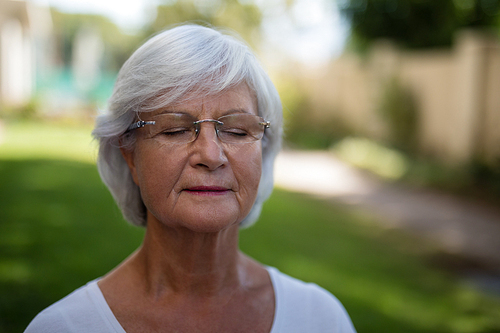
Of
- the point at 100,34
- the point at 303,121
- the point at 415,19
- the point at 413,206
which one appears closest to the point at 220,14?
the point at 303,121

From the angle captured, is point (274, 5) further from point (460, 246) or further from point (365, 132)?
point (460, 246)

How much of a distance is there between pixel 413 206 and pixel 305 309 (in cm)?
716

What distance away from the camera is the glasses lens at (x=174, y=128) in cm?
151

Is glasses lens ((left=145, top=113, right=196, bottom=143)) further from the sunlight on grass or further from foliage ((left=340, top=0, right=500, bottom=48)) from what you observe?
foliage ((left=340, top=0, right=500, bottom=48))

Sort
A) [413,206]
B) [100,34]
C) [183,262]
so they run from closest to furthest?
[183,262] < [413,206] < [100,34]

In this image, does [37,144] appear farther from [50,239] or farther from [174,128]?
[174,128]

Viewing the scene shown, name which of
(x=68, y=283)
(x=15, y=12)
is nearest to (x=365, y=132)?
(x=68, y=283)

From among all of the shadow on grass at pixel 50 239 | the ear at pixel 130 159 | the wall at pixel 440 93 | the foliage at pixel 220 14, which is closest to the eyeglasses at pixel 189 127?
the ear at pixel 130 159

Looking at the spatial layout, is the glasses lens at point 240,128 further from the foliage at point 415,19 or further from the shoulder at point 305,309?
the foliage at point 415,19

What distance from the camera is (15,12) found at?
21453mm

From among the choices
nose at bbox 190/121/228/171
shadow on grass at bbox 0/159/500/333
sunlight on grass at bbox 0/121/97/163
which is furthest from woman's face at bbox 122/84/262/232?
sunlight on grass at bbox 0/121/97/163

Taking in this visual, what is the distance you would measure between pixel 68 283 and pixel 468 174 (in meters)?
8.36

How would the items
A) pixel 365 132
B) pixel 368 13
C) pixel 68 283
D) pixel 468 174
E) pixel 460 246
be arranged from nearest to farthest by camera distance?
1. pixel 68 283
2. pixel 460 246
3. pixel 468 174
4. pixel 365 132
5. pixel 368 13

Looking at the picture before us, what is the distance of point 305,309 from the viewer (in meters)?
1.73
